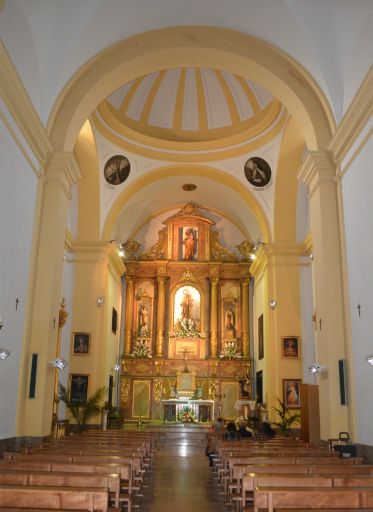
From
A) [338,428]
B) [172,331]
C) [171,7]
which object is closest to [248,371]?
[172,331]

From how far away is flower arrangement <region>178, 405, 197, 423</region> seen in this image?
1852cm

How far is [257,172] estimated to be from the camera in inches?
643

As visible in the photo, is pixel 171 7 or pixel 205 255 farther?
pixel 205 255

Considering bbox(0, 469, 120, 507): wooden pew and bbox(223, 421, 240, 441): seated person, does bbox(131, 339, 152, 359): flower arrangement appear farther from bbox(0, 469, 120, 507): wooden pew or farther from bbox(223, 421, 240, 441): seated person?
bbox(0, 469, 120, 507): wooden pew

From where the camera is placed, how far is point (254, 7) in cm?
955

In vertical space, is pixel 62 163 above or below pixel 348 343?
above

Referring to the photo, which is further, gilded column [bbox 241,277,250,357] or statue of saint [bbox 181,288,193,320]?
statue of saint [bbox 181,288,193,320]

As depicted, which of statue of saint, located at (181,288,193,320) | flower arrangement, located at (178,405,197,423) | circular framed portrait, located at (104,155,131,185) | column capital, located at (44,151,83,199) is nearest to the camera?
column capital, located at (44,151,83,199)

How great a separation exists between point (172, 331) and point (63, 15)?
44.3 feet

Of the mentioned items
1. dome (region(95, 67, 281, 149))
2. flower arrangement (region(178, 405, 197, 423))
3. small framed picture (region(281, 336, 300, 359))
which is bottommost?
flower arrangement (region(178, 405, 197, 423))

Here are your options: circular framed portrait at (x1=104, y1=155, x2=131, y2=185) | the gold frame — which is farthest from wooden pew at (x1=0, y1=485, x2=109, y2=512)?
circular framed portrait at (x1=104, y1=155, x2=131, y2=185)

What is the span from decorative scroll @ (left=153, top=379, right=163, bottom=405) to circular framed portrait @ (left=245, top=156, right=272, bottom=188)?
27.1 ft

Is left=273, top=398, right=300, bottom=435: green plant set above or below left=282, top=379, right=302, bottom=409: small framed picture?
below

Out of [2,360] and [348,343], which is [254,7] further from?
[2,360]
